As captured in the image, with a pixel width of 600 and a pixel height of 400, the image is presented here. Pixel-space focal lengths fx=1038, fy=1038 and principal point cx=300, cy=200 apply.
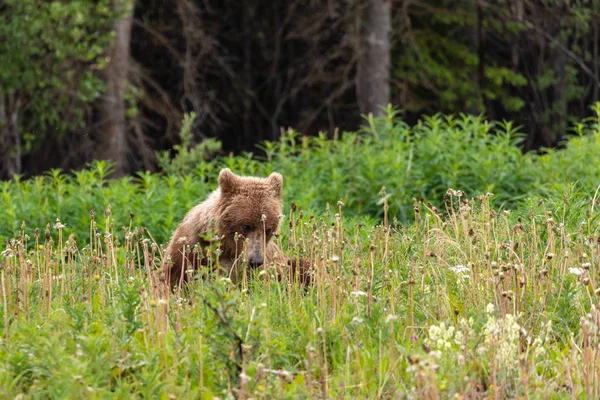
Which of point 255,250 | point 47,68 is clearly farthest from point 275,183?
point 47,68

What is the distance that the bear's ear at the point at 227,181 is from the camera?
769cm

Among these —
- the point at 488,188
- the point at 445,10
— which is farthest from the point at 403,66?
the point at 488,188

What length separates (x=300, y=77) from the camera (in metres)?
24.9

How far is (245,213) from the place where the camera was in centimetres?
763

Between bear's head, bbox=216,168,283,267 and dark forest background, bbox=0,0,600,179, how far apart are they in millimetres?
7774

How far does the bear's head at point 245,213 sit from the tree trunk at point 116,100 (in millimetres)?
9886

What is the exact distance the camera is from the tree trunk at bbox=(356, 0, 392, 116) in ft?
62.7

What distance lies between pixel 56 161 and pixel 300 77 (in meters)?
7.15

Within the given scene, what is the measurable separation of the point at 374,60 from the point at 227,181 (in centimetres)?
1189

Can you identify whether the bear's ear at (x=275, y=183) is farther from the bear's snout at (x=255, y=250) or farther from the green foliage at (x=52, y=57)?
the green foliage at (x=52, y=57)

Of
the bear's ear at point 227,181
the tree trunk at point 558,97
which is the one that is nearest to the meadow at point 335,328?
the bear's ear at point 227,181

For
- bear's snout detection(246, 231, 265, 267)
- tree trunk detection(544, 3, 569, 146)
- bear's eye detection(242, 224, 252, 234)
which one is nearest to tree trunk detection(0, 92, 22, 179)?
bear's eye detection(242, 224, 252, 234)

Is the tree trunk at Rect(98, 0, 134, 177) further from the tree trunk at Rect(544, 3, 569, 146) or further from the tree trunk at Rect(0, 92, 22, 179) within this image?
the tree trunk at Rect(544, 3, 569, 146)

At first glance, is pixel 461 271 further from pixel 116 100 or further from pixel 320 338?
pixel 116 100
